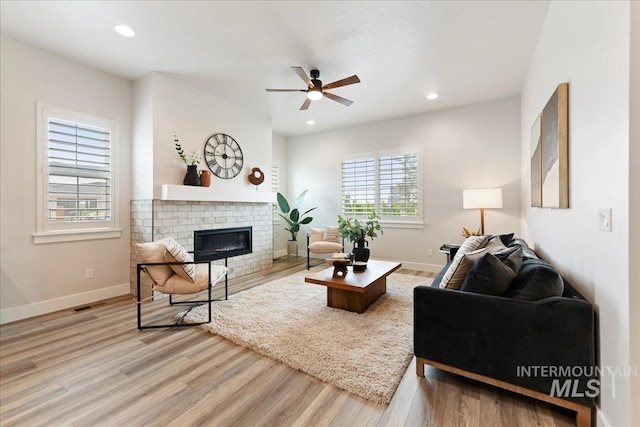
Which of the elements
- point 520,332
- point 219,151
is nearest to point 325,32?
point 219,151

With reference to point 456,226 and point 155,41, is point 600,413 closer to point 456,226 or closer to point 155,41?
point 456,226

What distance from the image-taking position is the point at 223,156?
4672 mm

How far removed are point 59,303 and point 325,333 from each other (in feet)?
10.7

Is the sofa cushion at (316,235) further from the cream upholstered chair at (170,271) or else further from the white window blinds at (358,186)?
the cream upholstered chair at (170,271)

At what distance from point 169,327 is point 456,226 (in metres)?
4.62

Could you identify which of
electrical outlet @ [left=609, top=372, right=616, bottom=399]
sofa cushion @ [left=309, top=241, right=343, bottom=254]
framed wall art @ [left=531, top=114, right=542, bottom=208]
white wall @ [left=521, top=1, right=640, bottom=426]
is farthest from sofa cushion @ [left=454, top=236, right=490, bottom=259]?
sofa cushion @ [left=309, top=241, right=343, bottom=254]

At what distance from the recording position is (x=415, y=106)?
16.1ft

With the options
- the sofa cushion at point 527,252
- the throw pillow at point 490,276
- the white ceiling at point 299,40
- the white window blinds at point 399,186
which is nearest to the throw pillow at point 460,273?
the throw pillow at point 490,276

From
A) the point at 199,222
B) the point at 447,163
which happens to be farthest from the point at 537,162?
the point at 199,222

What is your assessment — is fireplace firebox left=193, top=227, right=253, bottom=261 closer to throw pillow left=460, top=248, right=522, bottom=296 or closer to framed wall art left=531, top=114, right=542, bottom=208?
throw pillow left=460, top=248, right=522, bottom=296

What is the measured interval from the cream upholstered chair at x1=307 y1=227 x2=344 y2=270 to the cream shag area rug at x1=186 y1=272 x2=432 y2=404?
140 centimetres

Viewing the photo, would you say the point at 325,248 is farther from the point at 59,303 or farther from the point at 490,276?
the point at 59,303

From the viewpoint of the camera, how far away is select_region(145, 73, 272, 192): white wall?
3.80m

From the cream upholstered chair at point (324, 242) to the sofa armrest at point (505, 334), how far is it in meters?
3.33
